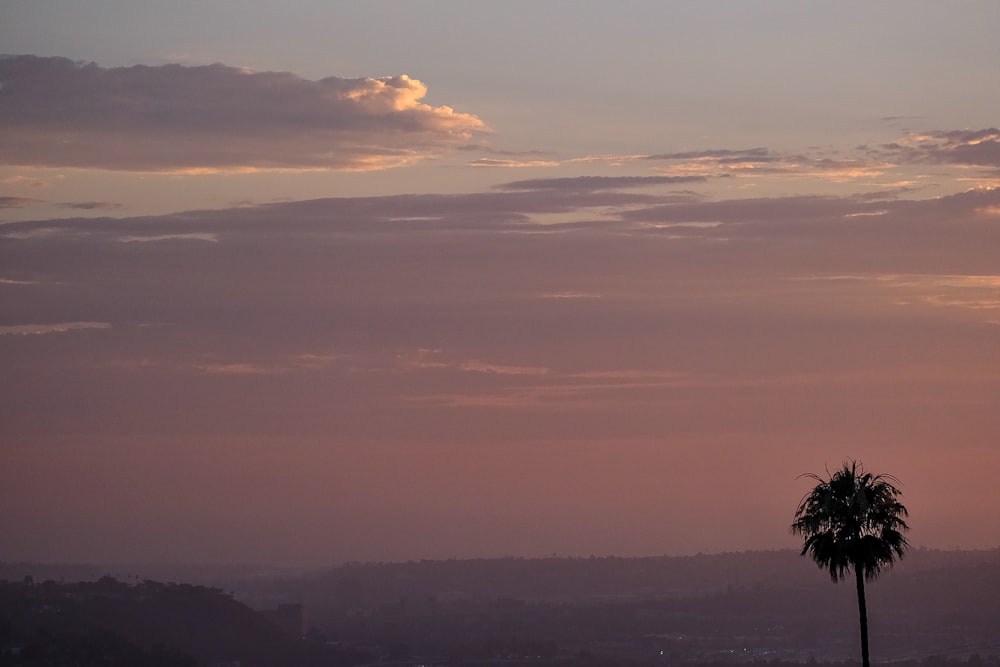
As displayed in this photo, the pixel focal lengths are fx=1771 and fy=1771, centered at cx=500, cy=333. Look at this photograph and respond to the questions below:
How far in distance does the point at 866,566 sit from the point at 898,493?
351 cm

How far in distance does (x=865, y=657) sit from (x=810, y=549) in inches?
220

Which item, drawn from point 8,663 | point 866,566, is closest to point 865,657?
point 866,566

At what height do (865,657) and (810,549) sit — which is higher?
(810,549)

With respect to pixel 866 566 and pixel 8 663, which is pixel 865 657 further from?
pixel 8 663

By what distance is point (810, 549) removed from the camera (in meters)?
79.6

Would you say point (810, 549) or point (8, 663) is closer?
point (810, 549)

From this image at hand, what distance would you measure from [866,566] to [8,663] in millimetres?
142074

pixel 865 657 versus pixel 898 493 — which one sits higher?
pixel 898 493

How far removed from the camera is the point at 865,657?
251ft

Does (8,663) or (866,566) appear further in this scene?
(8,663)

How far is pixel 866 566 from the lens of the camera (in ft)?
254

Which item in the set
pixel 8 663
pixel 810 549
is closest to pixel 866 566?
pixel 810 549

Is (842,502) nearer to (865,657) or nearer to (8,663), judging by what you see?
(865,657)

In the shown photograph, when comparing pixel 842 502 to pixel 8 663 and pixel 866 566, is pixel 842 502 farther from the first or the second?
pixel 8 663
